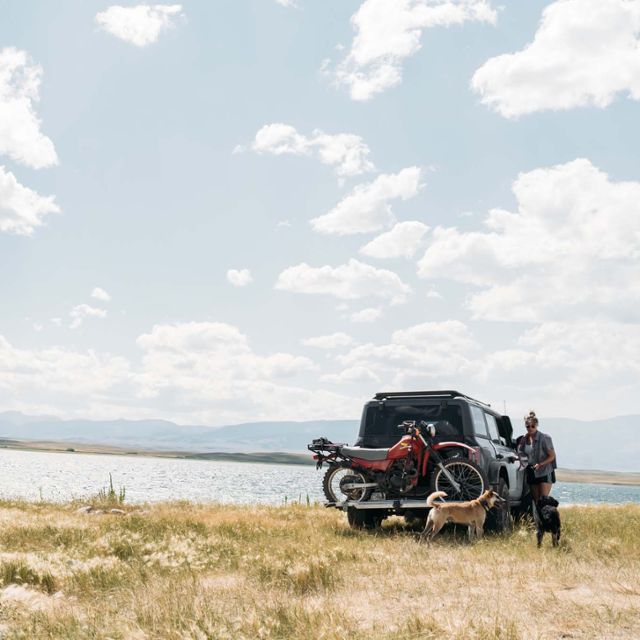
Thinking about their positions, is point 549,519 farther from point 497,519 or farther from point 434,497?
point 434,497

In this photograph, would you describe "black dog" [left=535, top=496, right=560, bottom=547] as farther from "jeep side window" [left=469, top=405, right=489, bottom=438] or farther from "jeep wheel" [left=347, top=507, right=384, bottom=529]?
"jeep wheel" [left=347, top=507, right=384, bottom=529]

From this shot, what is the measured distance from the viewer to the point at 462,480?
10.9m

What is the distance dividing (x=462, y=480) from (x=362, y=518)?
2.32 metres

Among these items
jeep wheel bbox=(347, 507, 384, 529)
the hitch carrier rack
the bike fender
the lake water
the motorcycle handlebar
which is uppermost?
the motorcycle handlebar

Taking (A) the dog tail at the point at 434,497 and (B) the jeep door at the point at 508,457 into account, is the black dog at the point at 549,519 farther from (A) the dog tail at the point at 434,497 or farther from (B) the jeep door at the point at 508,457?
Result: (B) the jeep door at the point at 508,457

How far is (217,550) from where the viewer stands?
9.39 meters

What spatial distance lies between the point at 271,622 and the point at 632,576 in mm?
4302

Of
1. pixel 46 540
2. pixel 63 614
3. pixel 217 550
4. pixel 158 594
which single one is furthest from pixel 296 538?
pixel 63 614

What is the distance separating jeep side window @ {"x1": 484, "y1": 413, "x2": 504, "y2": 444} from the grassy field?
2.42 m

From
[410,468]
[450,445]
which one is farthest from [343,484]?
[450,445]

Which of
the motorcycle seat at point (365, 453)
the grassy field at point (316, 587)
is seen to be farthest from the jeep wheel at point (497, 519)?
the motorcycle seat at point (365, 453)

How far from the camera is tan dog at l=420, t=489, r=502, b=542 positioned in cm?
999

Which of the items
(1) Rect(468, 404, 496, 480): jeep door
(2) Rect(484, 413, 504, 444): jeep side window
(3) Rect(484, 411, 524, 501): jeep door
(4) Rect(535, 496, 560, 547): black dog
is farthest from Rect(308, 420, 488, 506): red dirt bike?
(2) Rect(484, 413, 504, 444): jeep side window

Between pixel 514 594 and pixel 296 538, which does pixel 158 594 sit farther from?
pixel 296 538
